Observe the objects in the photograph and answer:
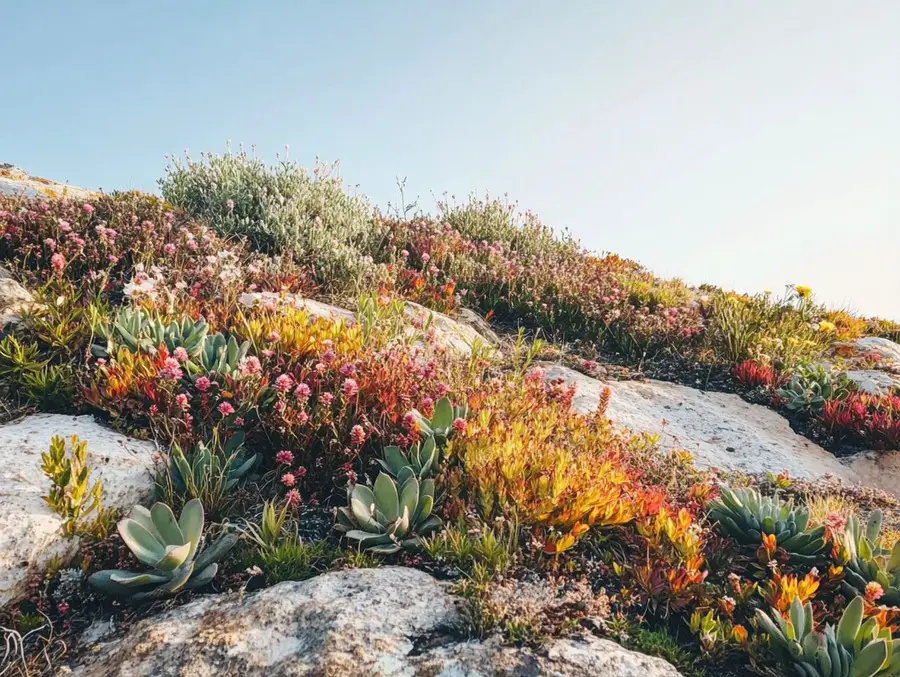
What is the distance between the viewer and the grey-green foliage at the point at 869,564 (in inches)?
138

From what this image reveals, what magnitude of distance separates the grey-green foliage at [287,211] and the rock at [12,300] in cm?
309

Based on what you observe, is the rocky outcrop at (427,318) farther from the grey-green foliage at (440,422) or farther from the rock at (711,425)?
the grey-green foliage at (440,422)

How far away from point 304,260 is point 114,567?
578 centimetres

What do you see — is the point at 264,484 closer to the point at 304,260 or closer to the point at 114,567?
the point at 114,567

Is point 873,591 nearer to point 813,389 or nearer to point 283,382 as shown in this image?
point 283,382

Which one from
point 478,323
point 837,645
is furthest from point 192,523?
point 478,323

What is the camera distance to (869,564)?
361 centimetres

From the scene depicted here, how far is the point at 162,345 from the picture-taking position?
456cm

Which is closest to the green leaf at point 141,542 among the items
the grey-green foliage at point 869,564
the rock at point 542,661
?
the rock at point 542,661

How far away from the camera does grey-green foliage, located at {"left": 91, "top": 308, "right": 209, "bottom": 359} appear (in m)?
4.78

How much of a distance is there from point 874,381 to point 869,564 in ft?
19.1

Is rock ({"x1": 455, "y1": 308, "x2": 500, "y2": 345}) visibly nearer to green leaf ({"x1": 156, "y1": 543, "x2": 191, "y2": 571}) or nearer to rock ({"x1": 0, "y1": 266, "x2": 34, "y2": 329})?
rock ({"x1": 0, "y1": 266, "x2": 34, "y2": 329})

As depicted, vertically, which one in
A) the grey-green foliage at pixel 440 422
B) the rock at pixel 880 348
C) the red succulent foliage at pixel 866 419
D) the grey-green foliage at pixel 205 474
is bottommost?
the grey-green foliage at pixel 205 474

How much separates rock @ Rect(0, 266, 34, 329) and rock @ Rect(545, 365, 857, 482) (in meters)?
5.05
